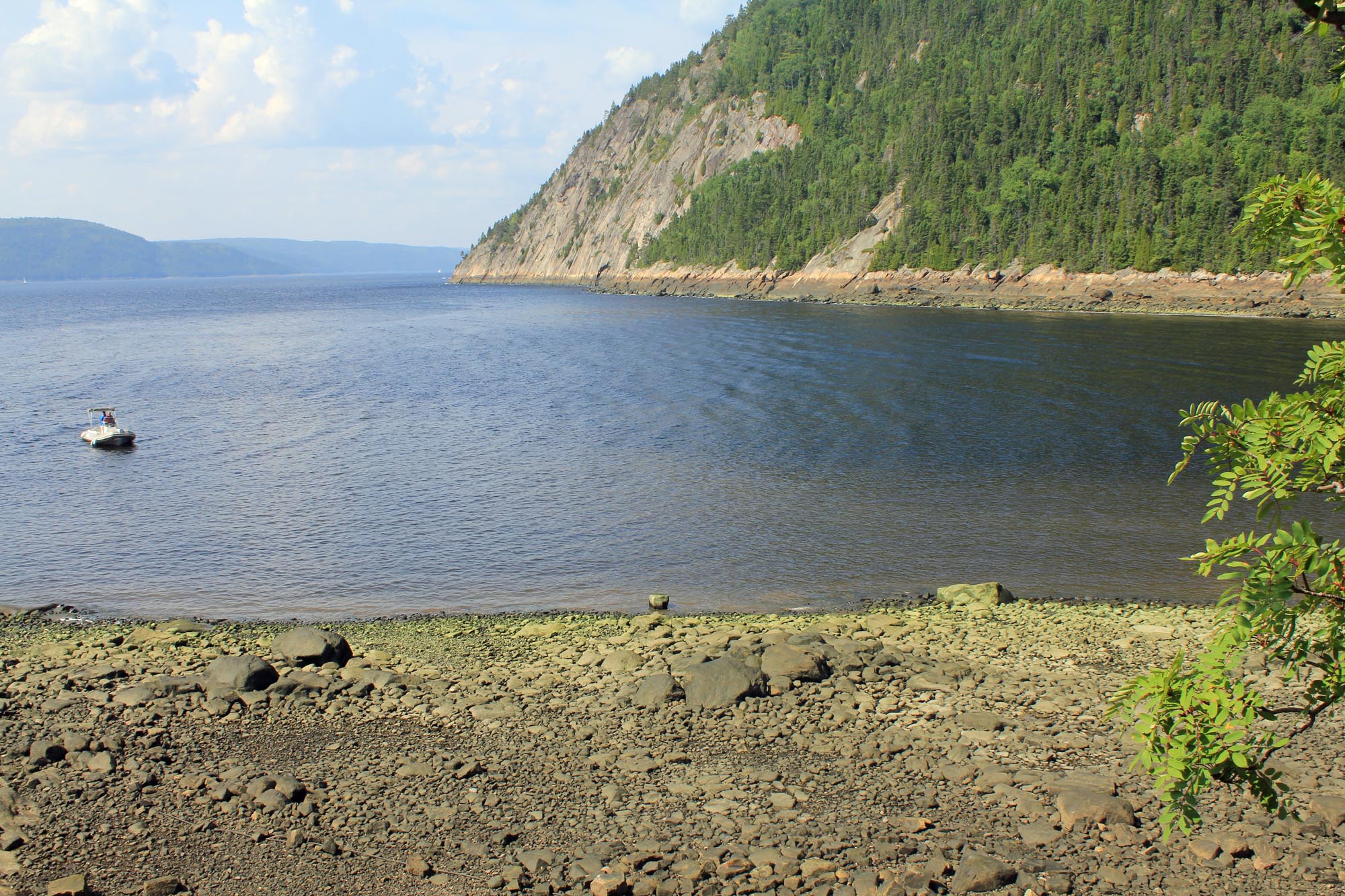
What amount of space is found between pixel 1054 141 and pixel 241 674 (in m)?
158

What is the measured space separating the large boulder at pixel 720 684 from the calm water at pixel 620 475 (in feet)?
24.9

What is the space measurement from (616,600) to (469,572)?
16.1ft

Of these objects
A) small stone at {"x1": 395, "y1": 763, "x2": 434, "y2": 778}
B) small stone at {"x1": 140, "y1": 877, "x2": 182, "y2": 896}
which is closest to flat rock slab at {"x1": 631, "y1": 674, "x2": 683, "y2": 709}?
small stone at {"x1": 395, "y1": 763, "x2": 434, "y2": 778}

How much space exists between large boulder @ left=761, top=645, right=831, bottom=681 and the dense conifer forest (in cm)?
11019

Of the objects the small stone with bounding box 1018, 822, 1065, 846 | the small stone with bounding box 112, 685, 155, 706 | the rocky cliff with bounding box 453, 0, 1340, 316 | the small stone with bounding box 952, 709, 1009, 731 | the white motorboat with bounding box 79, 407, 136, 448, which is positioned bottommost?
the small stone with bounding box 112, 685, 155, 706

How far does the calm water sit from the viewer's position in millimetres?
26609

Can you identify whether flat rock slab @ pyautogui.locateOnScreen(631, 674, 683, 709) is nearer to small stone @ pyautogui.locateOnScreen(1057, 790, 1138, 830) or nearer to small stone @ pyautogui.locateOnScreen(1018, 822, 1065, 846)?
small stone @ pyautogui.locateOnScreen(1018, 822, 1065, 846)

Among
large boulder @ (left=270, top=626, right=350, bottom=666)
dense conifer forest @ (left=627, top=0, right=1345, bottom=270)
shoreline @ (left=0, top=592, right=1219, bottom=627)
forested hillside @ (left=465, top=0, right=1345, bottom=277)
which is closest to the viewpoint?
large boulder @ (left=270, top=626, right=350, bottom=666)

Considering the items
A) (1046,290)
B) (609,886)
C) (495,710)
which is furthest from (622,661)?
(1046,290)

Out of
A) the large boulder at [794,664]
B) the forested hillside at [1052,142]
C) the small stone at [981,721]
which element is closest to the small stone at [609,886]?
the large boulder at [794,664]

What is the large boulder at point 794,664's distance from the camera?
17.2 metres

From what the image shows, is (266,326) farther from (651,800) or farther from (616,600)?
(651,800)

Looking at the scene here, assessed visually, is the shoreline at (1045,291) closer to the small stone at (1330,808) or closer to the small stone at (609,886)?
the small stone at (1330,808)

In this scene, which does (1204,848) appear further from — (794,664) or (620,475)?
(620,475)
